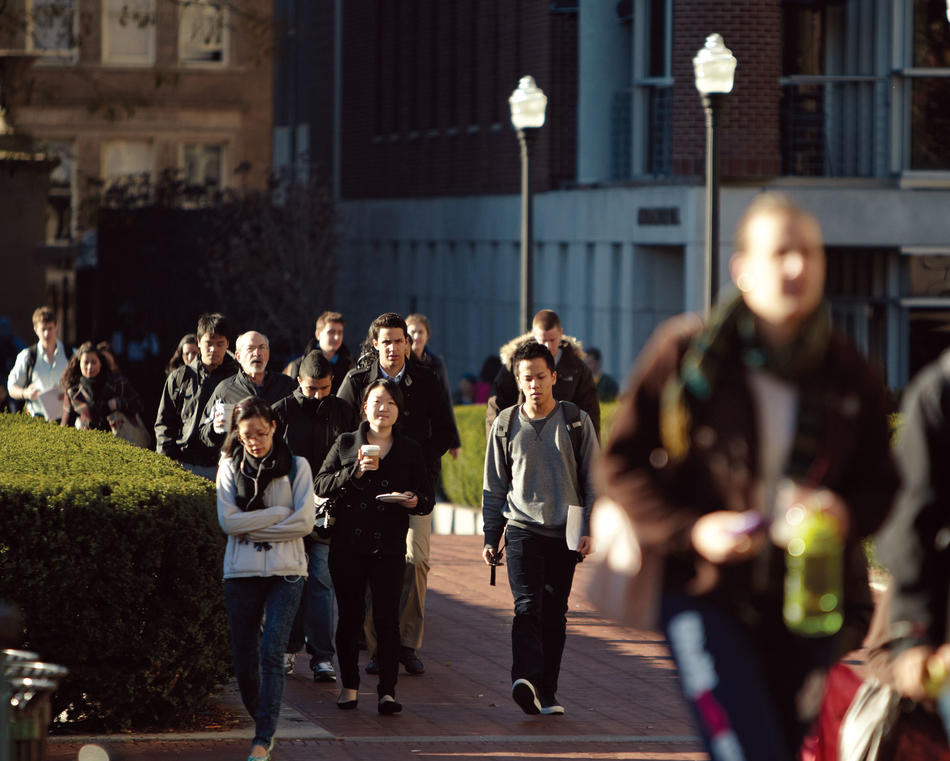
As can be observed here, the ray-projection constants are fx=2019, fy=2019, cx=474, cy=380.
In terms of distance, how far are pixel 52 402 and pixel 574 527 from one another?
809cm

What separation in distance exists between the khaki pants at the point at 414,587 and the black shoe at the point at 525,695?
1427 mm

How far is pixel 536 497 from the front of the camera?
9.22 m

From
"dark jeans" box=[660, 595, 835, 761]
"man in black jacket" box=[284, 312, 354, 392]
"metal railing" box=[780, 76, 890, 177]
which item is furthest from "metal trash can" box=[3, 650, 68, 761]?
"metal railing" box=[780, 76, 890, 177]

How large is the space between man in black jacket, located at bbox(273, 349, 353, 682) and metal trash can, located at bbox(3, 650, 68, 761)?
4705mm

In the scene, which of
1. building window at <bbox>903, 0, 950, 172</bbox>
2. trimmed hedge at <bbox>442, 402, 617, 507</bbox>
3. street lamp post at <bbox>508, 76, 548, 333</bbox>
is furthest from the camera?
building window at <bbox>903, 0, 950, 172</bbox>

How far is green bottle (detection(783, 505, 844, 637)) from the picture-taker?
421 centimetres

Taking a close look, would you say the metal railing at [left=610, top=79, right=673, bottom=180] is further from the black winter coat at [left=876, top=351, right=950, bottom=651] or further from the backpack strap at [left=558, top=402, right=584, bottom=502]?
the black winter coat at [left=876, top=351, right=950, bottom=651]

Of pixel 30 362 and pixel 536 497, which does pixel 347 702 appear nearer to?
pixel 536 497

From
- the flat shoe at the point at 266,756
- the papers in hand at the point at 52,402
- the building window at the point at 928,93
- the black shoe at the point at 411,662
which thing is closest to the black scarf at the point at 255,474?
the flat shoe at the point at 266,756

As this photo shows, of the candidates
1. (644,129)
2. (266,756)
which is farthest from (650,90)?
(266,756)

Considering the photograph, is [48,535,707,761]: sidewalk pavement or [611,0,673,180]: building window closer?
[48,535,707,761]: sidewalk pavement

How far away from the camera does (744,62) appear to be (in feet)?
80.9

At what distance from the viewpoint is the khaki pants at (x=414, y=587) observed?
34.9ft

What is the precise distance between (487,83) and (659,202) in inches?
383
